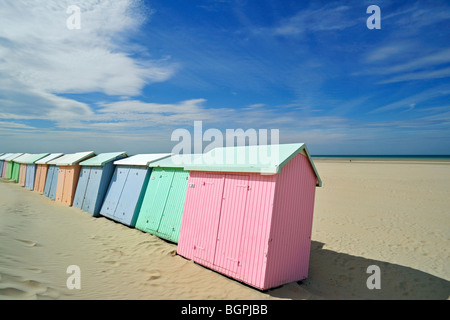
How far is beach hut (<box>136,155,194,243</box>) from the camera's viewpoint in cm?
848

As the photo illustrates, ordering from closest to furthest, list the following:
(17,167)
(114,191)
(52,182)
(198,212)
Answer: (198,212), (114,191), (52,182), (17,167)

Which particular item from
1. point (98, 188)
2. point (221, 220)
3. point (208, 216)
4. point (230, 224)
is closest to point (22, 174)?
point (98, 188)

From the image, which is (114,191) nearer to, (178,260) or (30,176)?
(178,260)

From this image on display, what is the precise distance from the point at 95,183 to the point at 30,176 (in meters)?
15.1

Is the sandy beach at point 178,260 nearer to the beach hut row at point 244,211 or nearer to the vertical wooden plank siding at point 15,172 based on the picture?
the beach hut row at point 244,211

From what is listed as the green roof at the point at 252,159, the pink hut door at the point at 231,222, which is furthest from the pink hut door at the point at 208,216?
the green roof at the point at 252,159

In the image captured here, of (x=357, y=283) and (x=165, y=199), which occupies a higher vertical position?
(x=165, y=199)

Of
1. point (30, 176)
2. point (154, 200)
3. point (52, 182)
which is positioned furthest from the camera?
point (30, 176)

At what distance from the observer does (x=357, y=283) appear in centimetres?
667

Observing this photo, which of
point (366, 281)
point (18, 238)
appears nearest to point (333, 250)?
point (366, 281)

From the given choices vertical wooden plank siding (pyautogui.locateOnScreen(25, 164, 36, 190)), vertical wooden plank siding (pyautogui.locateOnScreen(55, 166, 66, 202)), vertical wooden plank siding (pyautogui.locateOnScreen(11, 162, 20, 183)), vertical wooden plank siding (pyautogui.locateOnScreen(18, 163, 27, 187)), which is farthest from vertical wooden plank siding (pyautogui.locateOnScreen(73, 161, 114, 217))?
vertical wooden plank siding (pyautogui.locateOnScreen(11, 162, 20, 183))

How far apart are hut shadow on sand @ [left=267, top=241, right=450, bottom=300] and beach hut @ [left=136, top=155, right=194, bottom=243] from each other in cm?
408

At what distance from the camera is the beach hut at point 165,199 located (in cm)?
848
